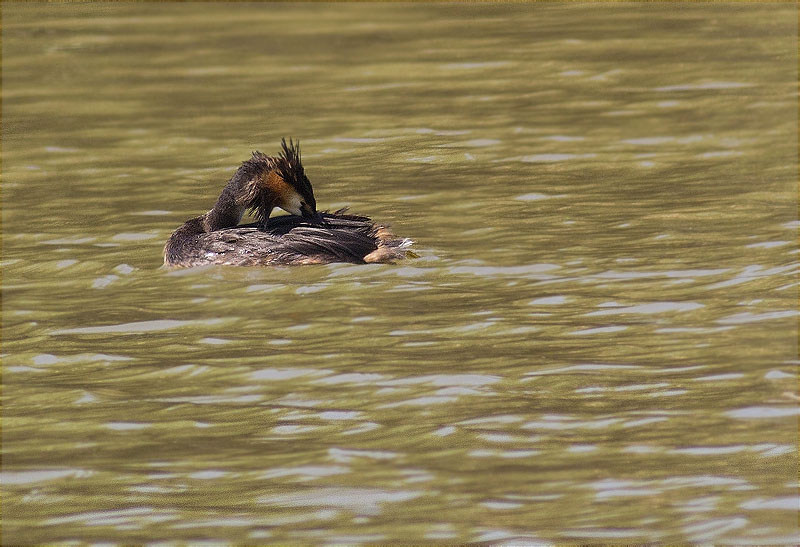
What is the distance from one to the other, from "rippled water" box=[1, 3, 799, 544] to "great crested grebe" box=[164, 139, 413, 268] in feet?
0.45

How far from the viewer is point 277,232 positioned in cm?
1127

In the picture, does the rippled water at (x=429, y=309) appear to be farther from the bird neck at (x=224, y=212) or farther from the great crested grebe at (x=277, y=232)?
the bird neck at (x=224, y=212)

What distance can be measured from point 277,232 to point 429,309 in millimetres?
1987

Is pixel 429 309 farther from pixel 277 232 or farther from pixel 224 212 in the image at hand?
pixel 224 212

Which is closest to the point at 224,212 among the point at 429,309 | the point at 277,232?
the point at 277,232

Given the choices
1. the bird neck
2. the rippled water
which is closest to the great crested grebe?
the bird neck

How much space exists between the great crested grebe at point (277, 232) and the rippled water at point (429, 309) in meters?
0.14

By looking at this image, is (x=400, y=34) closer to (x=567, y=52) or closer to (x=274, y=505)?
(x=567, y=52)

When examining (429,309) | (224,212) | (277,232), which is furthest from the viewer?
(224,212)

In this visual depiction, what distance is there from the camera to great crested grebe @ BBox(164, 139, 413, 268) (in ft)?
36.2

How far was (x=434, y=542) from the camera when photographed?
6.32 meters

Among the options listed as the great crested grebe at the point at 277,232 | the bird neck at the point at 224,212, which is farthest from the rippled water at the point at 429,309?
the bird neck at the point at 224,212

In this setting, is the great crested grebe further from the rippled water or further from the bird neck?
the rippled water

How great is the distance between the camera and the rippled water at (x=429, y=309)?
6789 millimetres
